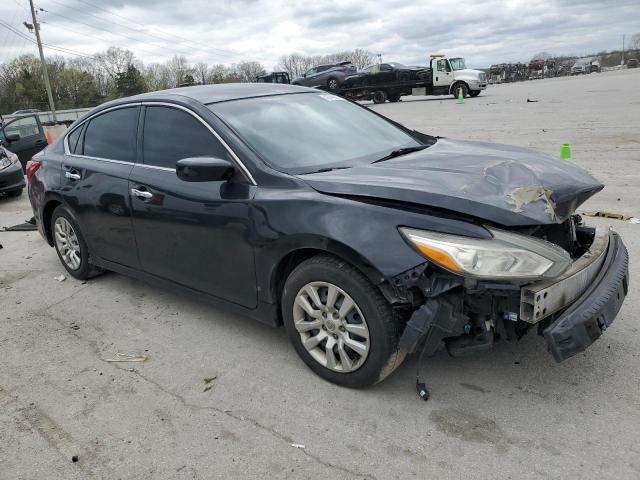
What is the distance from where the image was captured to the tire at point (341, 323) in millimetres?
2811

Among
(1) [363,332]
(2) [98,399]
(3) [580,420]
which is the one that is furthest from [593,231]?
(2) [98,399]

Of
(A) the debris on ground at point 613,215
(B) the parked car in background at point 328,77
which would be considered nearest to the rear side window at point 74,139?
(A) the debris on ground at point 613,215

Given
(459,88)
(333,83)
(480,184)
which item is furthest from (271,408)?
(333,83)

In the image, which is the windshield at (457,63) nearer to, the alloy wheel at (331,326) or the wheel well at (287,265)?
the wheel well at (287,265)

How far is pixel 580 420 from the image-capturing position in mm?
2693

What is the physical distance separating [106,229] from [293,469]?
2.77 m

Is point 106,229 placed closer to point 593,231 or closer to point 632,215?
point 593,231

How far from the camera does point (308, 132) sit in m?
3.76

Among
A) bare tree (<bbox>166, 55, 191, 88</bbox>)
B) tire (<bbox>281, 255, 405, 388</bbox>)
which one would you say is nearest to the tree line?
bare tree (<bbox>166, 55, 191, 88</bbox>)

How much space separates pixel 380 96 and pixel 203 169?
29.9 m

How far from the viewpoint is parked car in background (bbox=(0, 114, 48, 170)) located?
1154cm

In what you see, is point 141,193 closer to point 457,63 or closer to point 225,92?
point 225,92

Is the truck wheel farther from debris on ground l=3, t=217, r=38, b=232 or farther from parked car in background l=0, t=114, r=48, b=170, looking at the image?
debris on ground l=3, t=217, r=38, b=232

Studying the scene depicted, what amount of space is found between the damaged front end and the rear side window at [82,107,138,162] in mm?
2578
